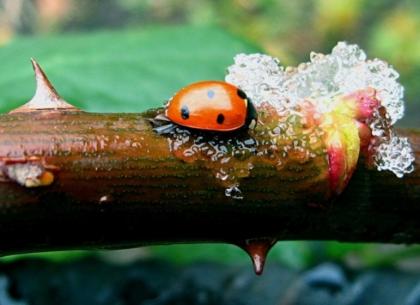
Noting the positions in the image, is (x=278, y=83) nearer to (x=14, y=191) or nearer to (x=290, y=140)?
(x=290, y=140)

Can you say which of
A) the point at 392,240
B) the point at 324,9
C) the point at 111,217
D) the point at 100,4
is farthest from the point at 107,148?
the point at 100,4

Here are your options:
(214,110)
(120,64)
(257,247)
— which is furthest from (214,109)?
(120,64)

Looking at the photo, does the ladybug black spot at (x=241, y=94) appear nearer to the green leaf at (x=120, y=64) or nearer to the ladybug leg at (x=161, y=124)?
the ladybug leg at (x=161, y=124)

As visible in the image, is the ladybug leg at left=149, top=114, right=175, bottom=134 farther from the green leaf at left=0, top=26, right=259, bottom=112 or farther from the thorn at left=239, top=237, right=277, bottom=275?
the green leaf at left=0, top=26, right=259, bottom=112

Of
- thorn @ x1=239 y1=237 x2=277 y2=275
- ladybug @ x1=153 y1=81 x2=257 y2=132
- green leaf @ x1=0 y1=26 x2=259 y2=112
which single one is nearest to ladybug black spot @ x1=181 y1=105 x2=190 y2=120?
ladybug @ x1=153 y1=81 x2=257 y2=132

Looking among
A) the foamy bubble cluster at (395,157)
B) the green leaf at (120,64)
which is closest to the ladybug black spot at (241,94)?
the foamy bubble cluster at (395,157)

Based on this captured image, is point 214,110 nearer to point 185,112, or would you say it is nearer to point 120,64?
point 185,112
